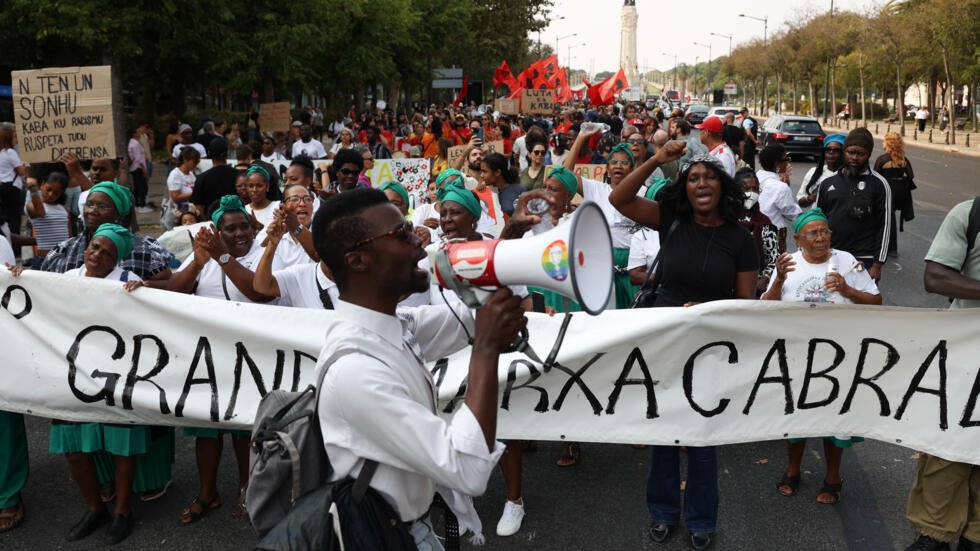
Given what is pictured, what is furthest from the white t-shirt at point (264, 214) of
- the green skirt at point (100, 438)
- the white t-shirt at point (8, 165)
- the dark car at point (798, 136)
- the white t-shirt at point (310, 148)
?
the dark car at point (798, 136)

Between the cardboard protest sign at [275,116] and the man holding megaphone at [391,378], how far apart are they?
562 inches

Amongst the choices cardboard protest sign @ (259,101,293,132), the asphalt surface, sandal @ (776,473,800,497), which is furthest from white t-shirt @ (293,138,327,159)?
sandal @ (776,473,800,497)

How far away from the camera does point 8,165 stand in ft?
34.6

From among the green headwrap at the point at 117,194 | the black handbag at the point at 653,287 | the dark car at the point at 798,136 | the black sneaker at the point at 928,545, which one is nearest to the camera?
the black sneaker at the point at 928,545

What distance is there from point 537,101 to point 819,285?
15489 mm

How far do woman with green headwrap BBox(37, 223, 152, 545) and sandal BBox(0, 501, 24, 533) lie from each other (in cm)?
35

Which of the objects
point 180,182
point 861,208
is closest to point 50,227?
point 180,182

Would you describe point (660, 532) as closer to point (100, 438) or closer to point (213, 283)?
point (213, 283)

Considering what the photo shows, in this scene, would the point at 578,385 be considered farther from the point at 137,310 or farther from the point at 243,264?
the point at 137,310

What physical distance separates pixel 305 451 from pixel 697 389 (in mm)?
2548

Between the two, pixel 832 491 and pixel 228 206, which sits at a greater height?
pixel 228 206

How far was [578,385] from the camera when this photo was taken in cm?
446

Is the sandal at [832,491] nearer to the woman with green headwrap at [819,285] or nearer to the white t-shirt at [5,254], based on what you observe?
the woman with green headwrap at [819,285]

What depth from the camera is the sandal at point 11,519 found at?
14.9 feet
